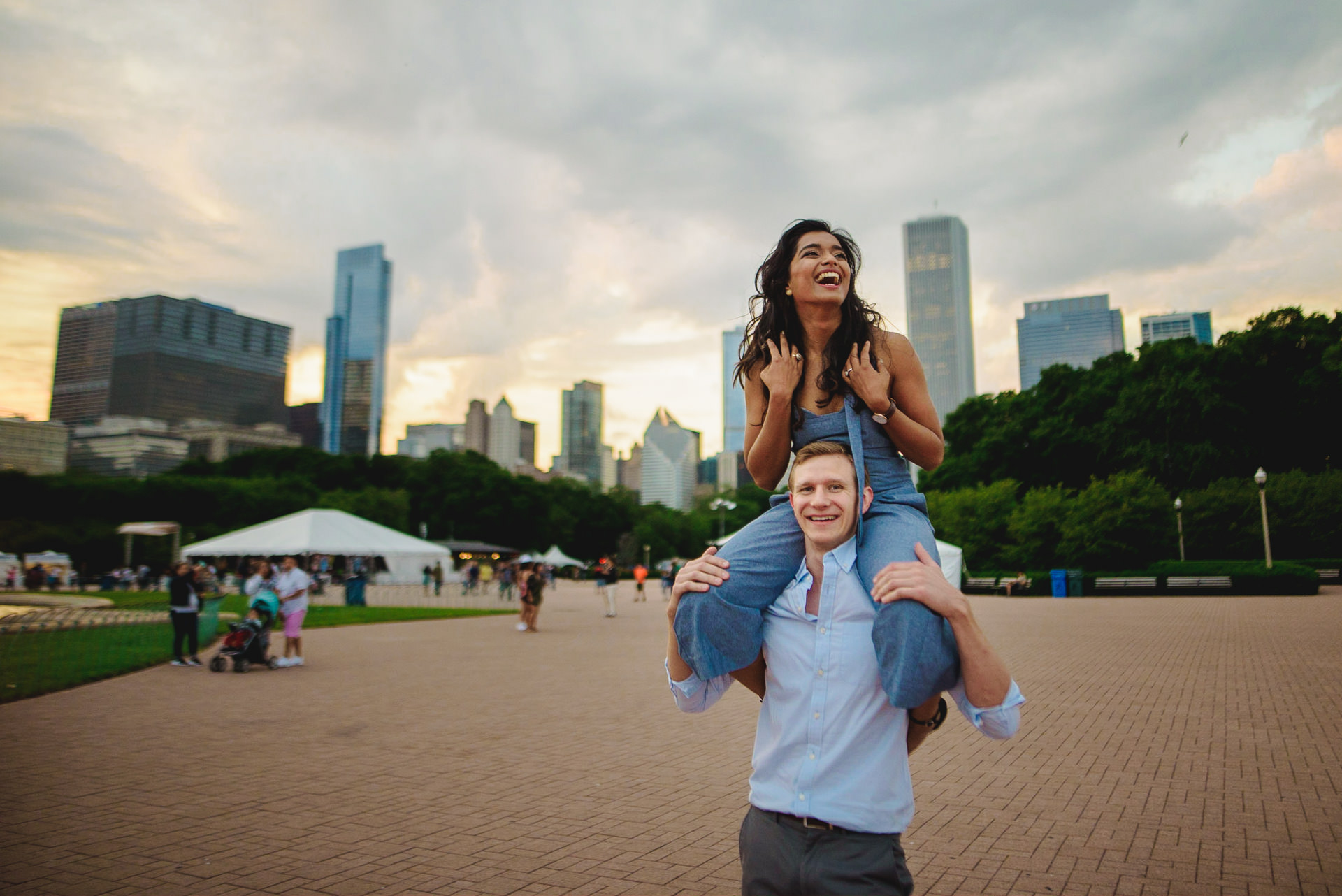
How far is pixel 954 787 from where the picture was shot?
6.28 metres

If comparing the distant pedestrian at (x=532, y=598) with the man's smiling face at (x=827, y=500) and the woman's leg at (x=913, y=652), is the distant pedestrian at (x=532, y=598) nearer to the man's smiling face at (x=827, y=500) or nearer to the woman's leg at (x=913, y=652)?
the man's smiling face at (x=827, y=500)

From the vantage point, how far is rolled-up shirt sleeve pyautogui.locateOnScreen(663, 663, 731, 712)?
7.32ft

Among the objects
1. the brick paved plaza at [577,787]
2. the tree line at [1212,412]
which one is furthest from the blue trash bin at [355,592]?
the tree line at [1212,412]

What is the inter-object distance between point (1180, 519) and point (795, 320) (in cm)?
4325

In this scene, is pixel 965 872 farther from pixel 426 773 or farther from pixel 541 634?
pixel 541 634

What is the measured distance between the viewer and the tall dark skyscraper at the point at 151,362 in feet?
550

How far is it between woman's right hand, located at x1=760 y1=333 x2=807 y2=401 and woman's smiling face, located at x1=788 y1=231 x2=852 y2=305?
6.3 inches

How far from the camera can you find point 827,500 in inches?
85.9

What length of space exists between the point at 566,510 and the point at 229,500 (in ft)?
118

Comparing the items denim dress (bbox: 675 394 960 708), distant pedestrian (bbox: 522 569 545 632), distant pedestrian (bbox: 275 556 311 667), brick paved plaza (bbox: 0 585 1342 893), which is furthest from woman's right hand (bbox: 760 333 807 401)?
distant pedestrian (bbox: 522 569 545 632)

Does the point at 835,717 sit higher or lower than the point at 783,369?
lower

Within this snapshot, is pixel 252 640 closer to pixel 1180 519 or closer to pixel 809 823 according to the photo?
pixel 809 823

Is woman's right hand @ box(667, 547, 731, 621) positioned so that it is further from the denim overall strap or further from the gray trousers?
the gray trousers

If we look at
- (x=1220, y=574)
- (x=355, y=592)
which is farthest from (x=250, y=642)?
(x=1220, y=574)
